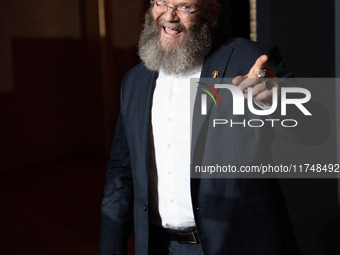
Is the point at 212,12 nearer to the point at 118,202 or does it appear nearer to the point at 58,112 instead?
the point at 118,202

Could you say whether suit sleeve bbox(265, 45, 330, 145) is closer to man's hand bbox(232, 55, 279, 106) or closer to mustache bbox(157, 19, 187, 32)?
man's hand bbox(232, 55, 279, 106)

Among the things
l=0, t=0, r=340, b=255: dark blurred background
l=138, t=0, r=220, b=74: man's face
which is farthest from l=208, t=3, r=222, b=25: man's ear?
l=0, t=0, r=340, b=255: dark blurred background

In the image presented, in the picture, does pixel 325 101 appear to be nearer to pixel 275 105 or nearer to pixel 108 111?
pixel 275 105

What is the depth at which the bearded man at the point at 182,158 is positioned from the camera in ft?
4.66

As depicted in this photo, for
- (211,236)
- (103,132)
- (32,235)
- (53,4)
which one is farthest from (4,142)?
(211,236)

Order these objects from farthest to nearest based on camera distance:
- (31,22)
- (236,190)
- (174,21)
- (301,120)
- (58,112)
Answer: (58,112) → (31,22) → (174,21) → (236,190) → (301,120)

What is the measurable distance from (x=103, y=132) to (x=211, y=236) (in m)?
5.82

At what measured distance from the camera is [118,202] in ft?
5.39

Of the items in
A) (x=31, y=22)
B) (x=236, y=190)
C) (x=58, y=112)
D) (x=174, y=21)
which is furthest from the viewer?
(x=58, y=112)

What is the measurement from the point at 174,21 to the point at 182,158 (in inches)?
18.0

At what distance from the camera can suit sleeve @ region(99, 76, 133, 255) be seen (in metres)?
1.62

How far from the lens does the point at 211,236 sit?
4.75 ft

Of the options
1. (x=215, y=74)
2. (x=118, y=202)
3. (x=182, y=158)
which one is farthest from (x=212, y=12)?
(x=118, y=202)

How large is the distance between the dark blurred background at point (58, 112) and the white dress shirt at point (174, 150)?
2273 millimetres
